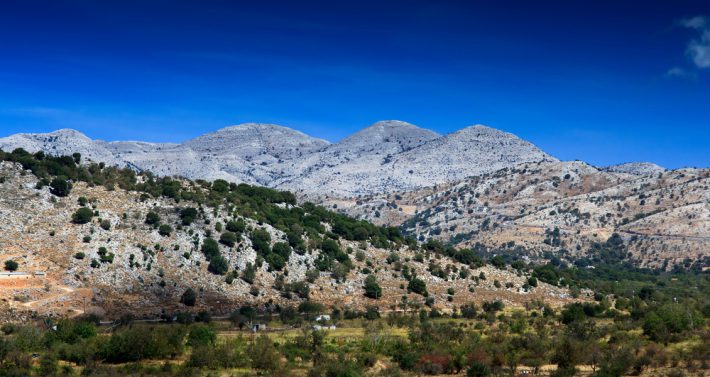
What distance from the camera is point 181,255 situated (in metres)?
Answer: 88.2

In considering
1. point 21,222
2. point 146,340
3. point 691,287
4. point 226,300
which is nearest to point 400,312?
point 226,300

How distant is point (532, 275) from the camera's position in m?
114

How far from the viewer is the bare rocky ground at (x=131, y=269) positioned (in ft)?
241

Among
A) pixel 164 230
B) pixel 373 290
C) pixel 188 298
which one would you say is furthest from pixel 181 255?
pixel 373 290

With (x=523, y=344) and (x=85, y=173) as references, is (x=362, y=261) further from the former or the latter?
(x=523, y=344)

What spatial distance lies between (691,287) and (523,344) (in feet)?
330

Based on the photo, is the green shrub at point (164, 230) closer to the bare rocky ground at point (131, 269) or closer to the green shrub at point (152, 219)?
the bare rocky ground at point (131, 269)

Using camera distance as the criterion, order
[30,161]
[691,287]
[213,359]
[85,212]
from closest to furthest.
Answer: [213,359] < [85,212] < [30,161] < [691,287]

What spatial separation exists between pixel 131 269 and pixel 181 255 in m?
7.83

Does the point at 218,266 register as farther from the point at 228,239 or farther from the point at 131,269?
the point at 131,269

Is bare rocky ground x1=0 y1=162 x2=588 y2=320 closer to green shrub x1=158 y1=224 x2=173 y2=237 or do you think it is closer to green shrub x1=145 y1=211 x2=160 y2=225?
green shrub x1=158 y1=224 x2=173 y2=237

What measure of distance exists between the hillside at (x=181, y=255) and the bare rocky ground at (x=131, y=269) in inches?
6.4

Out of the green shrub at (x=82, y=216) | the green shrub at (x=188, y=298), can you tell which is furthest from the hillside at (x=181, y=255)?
the green shrub at (x=188, y=298)

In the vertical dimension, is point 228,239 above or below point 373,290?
above
